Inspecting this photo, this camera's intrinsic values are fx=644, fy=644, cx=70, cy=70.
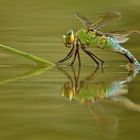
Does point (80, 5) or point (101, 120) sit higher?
point (80, 5)

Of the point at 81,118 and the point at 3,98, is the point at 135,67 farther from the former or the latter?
the point at 81,118

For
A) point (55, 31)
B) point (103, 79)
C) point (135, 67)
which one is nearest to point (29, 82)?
point (103, 79)

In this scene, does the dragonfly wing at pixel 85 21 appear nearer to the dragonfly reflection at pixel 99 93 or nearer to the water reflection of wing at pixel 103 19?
the water reflection of wing at pixel 103 19

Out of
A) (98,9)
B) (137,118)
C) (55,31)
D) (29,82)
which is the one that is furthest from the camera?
(98,9)

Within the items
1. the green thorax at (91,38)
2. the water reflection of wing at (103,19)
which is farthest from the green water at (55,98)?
the water reflection of wing at (103,19)

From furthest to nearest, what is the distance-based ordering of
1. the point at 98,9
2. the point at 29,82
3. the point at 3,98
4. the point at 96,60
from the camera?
the point at 98,9 → the point at 96,60 → the point at 29,82 → the point at 3,98

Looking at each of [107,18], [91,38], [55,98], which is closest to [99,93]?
[55,98]

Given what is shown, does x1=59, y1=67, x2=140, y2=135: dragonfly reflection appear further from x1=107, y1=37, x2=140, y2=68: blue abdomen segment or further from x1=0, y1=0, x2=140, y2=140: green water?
x1=107, y1=37, x2=140, y2=68: blue abdomen segment
